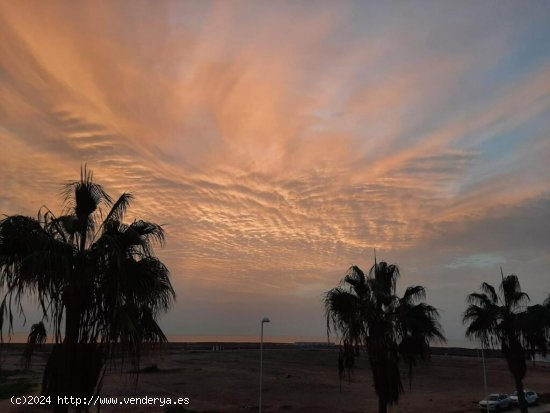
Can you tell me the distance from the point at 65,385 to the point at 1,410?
3178 cm

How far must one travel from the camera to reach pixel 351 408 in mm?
43000

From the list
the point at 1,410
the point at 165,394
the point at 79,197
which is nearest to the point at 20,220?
the point at 79,197

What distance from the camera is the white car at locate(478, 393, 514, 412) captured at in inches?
1464

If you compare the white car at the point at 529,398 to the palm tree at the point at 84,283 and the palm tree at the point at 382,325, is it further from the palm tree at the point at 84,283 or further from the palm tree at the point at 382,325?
the palm tree at the point at 84,283

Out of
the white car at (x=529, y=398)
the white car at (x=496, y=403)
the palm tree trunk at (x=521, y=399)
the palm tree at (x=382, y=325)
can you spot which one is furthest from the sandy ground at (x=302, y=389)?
the palm tree at (x=382, y=325)

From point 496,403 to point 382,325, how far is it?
25.6 m

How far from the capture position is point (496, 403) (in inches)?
1478

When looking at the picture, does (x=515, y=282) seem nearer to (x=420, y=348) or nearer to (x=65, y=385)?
(x=420, y=348)

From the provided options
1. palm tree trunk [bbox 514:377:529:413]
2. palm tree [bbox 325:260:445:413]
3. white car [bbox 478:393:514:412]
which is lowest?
white car [bbox 478:393:514:412]

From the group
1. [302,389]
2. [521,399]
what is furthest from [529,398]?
[302,389]

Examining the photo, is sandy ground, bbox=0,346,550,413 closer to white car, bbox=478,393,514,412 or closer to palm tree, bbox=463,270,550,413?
white car, bbox=478,393,514,412

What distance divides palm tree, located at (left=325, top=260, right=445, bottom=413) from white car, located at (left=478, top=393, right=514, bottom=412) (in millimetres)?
21149

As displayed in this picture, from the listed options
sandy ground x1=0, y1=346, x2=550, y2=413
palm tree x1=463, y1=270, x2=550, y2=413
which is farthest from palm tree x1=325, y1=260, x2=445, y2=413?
sandy ground x1=0, y1=346, x2=550, y2=413

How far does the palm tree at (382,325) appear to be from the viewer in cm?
1883
